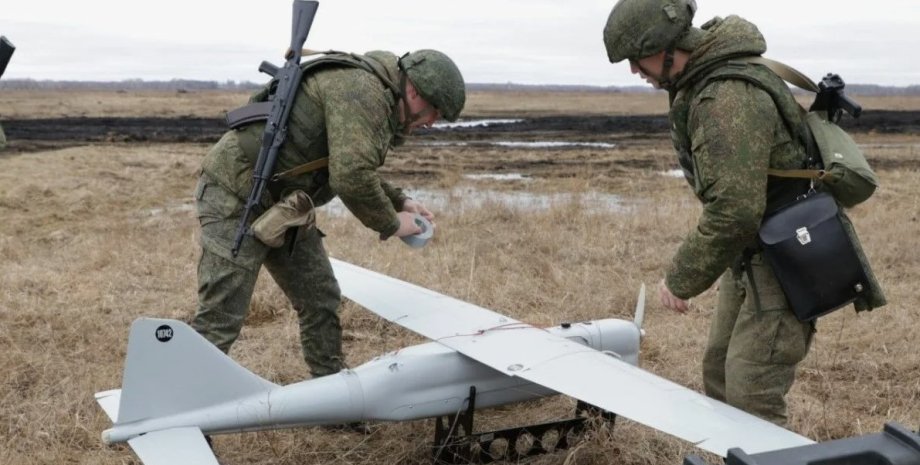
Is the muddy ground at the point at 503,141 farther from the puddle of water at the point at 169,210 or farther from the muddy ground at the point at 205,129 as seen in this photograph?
the puddle of water at the point at 169,210

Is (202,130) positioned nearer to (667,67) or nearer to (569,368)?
(569,368)

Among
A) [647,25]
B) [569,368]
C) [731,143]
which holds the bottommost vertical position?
[569,368]

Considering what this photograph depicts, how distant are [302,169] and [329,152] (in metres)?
0.28

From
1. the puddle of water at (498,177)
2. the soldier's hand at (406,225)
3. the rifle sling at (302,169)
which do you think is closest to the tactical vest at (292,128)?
the rifle sling at (302,169)

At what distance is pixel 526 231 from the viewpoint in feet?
37.5

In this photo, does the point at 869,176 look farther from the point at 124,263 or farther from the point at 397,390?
the point at 124,263

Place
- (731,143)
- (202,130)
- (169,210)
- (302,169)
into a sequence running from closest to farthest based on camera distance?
(731,143) < (302,169) < (169,210) < (202,130)

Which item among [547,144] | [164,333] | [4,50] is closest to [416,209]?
[164,333]

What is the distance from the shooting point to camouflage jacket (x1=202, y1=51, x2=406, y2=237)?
15.1 feet

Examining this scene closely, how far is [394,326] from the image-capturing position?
304 inches

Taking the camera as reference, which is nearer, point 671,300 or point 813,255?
point 813,255

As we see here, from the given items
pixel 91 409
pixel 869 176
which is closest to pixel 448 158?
pixel 91 409

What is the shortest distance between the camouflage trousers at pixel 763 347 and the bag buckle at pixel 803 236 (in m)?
0.24

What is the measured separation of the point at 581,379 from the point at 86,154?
19831 mm
